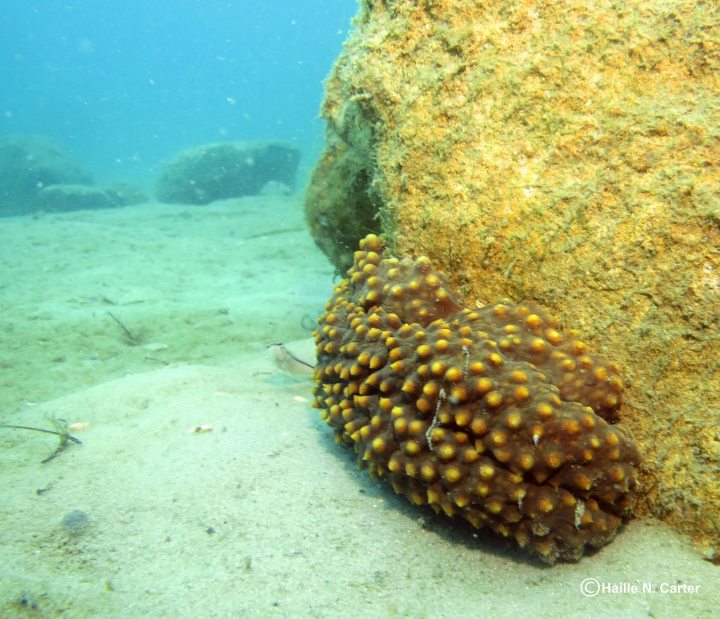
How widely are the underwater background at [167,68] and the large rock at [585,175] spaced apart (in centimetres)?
6354

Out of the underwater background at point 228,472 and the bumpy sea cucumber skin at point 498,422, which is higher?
the bumpy sea cucumber skin at point 498,422

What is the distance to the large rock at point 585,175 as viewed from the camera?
7.69ft

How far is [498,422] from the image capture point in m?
2.17

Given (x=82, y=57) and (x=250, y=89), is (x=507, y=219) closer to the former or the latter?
(x=250, y=89)

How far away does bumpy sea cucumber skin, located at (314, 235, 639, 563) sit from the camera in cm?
214

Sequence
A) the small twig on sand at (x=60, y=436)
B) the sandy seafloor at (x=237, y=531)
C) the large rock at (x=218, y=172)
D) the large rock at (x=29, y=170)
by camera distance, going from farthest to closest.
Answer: the large rock at (x=218, y=172), the large rock at (x=29, y=170), the small twig on sand at (x=60, y=436), the sandy seafloor at (x=237, y=531)

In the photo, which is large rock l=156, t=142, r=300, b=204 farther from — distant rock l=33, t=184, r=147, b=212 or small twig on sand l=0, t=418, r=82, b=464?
small twig on sand l=0, t=418, r=82, b=464

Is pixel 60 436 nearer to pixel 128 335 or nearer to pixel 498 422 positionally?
pixel 498 422

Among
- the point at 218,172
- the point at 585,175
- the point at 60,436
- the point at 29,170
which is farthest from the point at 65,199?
the point at 585,175

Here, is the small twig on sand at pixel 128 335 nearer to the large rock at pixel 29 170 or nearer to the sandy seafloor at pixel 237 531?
the sandy seafloor at pixel 237 531

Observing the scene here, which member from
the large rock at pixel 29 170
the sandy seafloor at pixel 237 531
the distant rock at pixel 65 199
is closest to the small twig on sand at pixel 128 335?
the sandy seafloor at pixel 237 531

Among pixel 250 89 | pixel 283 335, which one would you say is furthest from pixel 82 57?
pixel 283 335

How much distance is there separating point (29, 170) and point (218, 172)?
8.15m

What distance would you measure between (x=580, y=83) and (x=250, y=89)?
15157 centimetres
